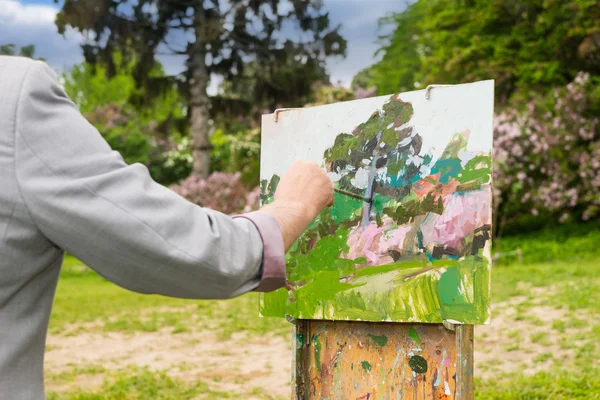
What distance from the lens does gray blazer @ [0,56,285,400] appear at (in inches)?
33.6

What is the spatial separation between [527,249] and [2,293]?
1051cm

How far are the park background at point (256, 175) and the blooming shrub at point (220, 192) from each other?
1.4 inches

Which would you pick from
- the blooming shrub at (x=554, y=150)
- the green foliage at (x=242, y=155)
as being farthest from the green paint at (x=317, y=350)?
the green foliage at (x=242, y=155)

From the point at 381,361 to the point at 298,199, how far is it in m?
0.92

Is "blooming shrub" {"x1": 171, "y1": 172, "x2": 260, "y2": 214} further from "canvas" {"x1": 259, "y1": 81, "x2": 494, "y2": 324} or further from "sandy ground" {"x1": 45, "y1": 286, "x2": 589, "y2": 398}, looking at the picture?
"canvas" {"x1": 259, "y1": 81, "x2": 494, "y2": 324}

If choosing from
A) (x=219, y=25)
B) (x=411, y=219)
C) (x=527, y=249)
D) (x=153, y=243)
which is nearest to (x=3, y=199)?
(x=153, y=243)

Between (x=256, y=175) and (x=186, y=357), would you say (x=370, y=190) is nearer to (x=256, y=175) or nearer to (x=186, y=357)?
(x=186, y=357)

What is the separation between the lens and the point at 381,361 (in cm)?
200

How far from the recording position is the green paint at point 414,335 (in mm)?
1948

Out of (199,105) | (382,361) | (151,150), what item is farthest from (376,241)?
(151,150)

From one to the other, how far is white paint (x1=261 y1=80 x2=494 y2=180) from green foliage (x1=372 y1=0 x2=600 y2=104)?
35.2 ft

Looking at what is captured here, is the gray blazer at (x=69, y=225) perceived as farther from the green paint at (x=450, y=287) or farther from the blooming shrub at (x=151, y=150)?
the blooming shrub at (x=151, y=150)

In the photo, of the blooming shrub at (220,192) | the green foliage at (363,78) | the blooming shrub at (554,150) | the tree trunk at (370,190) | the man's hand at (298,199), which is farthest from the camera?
the green foliage at (363,78)

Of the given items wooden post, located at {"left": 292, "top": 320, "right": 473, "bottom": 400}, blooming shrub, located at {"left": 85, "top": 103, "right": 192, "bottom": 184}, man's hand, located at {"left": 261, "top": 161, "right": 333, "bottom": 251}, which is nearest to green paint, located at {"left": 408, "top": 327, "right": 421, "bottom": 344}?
wooden post, located at {"left": 292, "top": 320, "right": 473, "bottom": 400}
